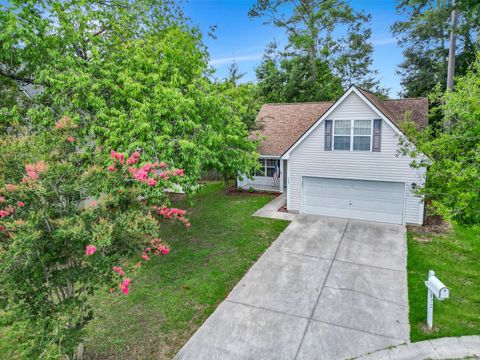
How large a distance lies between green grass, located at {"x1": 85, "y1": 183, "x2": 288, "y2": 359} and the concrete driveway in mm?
476

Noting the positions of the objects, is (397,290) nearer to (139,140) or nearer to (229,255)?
(229,255)

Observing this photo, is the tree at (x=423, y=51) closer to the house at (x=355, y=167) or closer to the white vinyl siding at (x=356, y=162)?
the house at (x=355, y=167)

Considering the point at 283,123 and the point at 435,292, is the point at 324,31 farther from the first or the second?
the point at 435,292

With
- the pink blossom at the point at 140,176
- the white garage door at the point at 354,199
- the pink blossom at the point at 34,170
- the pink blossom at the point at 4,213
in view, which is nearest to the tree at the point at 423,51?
the white garage door at the point at 354,199

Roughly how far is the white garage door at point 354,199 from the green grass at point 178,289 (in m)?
2.41

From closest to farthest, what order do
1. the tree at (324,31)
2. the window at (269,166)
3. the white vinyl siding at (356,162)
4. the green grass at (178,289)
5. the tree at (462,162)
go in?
the tree at (462,162)
the green grass at (178,289)
the white vinyl siding at (356,162)
the window at (269,166)
the tree at (324,31)

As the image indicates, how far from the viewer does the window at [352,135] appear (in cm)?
1274

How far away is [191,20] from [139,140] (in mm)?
9490

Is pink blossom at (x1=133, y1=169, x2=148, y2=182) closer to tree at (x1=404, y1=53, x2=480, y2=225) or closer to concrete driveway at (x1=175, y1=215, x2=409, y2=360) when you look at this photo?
concrete driveway at (x1=175, y1=215, x2=409, y2=360)

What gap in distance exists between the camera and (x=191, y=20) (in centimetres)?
1449

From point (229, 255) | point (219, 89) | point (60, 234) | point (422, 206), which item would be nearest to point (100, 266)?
point (60, 234)

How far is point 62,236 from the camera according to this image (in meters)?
4.36

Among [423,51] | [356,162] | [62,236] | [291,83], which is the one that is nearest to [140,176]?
[62,236]

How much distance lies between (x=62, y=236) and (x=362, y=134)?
474 inches
